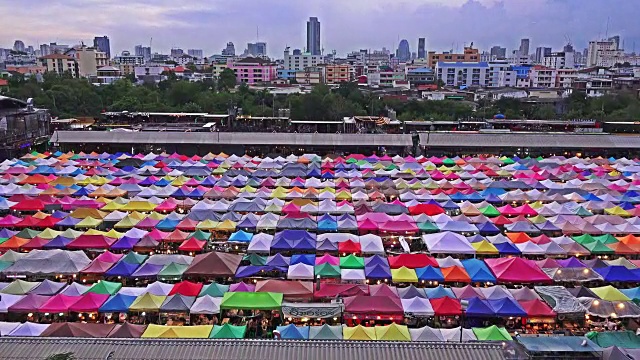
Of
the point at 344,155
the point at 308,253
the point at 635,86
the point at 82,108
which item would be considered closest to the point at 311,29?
the point at 635,86

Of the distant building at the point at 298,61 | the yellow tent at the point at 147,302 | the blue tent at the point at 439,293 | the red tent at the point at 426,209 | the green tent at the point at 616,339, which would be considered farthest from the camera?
the distant building at the point at 298,61

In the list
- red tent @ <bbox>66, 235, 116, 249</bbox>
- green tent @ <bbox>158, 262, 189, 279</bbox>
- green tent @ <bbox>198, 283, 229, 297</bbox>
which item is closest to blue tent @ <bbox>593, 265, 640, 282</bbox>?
green tent @ <bbox>198, 283, 229, 297</bbox>

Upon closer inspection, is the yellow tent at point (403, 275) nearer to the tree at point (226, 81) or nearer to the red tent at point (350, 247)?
the red tent at point (350, 247)

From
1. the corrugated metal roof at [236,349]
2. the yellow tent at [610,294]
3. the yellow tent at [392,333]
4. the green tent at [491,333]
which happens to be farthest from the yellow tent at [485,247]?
the corrugated metal roof at [236,349]

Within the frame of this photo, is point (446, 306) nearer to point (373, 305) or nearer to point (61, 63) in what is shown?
point (373, 305)

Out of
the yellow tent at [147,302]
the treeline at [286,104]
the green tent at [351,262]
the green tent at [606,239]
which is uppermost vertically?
the treeline at [286,104]

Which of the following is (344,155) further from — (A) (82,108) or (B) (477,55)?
(B) (477,55)

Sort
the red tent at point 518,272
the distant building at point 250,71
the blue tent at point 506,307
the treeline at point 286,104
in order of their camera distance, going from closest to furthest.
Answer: the blue tent at point 506,307 → the red tent at point 518,272 → the treeline at point 286,104 → the distant building at point 250,71
